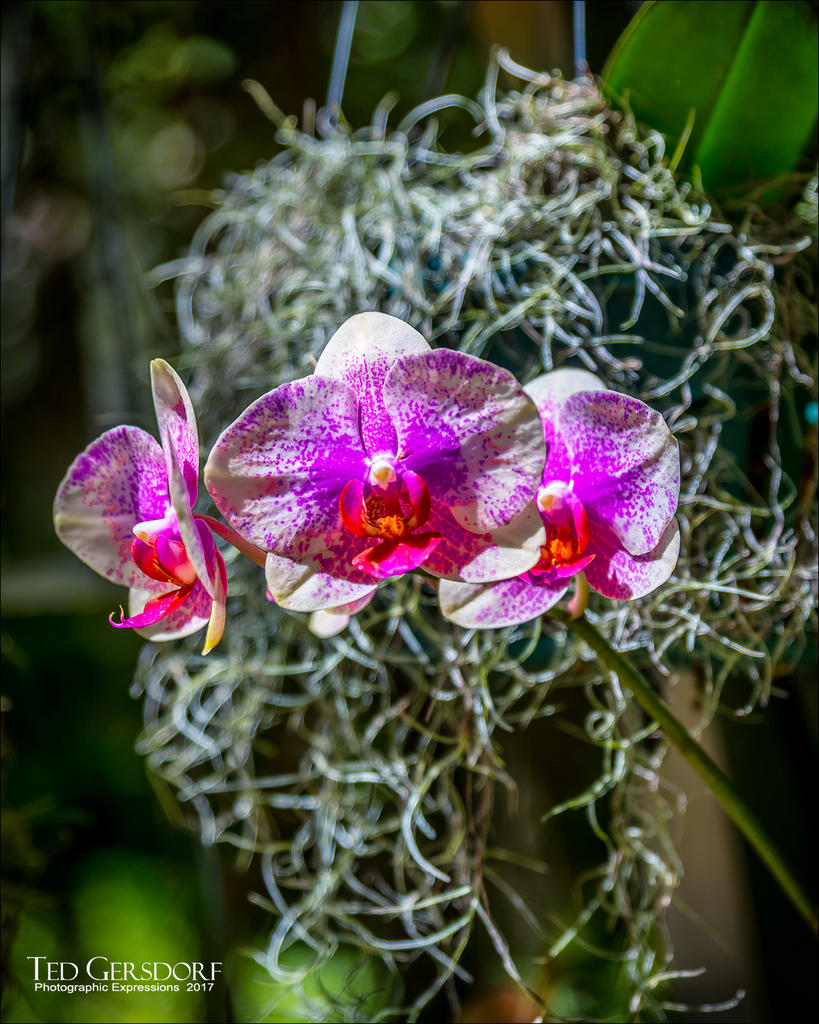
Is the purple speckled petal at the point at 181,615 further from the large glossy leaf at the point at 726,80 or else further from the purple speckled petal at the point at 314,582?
the large glossy leaf at the point at 726,80

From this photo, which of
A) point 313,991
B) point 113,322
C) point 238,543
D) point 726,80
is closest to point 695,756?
point 238,543

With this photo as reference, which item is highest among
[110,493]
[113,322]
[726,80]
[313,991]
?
[726,80]

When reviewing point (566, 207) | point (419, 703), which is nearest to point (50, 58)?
point (566, 207)

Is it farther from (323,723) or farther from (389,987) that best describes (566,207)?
(389,987)

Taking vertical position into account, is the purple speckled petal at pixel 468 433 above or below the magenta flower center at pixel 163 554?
above

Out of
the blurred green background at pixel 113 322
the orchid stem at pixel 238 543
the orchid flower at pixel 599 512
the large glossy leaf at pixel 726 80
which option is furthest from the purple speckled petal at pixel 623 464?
the blurred green background at pixel 113 322

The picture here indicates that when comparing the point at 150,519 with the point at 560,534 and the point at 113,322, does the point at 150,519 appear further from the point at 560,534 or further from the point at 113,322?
the point at 113,322
